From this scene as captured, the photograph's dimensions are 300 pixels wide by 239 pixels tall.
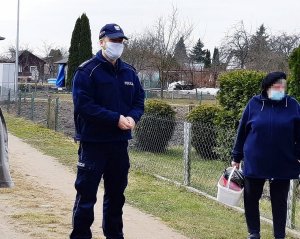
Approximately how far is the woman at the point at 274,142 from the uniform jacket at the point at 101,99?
1129 mm

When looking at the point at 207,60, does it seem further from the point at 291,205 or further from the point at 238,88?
the point at 291,205

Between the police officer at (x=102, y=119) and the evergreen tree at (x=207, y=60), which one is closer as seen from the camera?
the police officer at (x=102, y=119)

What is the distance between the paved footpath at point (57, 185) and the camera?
624 centimetres

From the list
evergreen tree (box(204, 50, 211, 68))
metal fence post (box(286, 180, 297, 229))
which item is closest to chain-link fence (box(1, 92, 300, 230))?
metal fence post (box(286, 180, 297, 229))

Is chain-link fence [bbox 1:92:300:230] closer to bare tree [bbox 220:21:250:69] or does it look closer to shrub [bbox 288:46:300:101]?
shrub [bbox 288:46:300:101]

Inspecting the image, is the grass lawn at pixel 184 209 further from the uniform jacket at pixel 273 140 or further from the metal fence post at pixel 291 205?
the uniform jacket at pixel 273 140

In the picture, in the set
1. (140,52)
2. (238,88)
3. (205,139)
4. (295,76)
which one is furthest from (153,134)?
(140,52)

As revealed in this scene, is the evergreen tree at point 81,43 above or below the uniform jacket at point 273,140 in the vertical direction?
above

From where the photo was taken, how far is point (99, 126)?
495cm

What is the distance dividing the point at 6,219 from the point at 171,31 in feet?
127

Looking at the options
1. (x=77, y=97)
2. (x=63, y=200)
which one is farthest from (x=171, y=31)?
(x=77, y=97)

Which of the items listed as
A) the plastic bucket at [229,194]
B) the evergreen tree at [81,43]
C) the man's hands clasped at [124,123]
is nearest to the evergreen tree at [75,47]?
the evergreen tree at [81,43]

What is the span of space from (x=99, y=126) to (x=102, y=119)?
0.12 meters

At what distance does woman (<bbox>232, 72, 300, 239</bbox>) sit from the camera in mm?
5402
